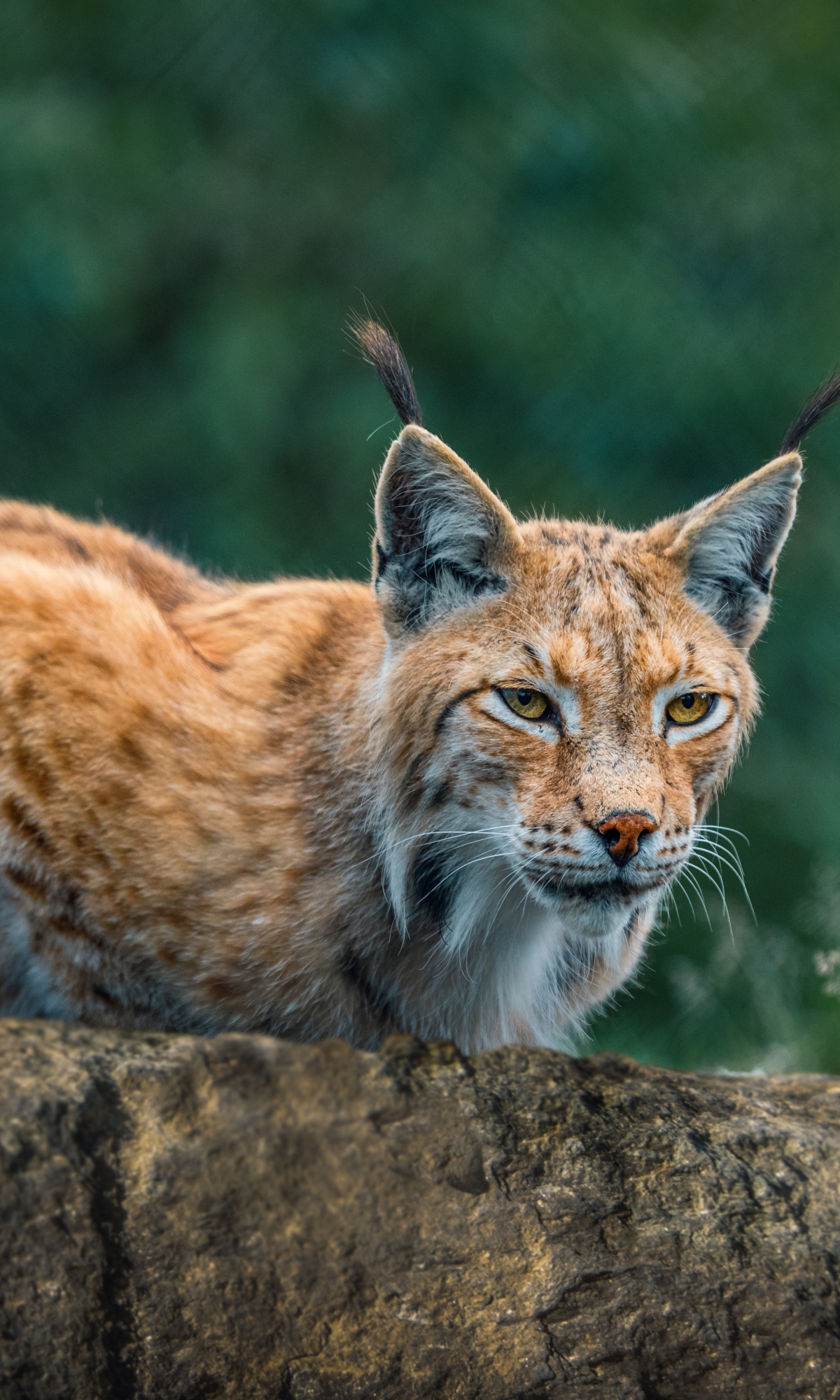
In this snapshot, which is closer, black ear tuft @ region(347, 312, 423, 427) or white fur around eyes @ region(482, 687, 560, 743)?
white fur around eyes @ region(482, 687, 560, 743)

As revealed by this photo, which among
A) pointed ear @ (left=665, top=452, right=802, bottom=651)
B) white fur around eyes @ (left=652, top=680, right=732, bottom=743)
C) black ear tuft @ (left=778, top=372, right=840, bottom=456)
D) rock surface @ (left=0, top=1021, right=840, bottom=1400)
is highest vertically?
black ear tuft @ (left=778, top=372, right=840, bottom=456)

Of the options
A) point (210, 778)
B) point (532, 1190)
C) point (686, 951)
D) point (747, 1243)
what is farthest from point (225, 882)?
point (686, 951)

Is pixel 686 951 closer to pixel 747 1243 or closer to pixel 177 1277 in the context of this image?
pixel 747 1243

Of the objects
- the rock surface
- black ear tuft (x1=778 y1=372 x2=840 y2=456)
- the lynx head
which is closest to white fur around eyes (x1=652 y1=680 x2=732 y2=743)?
the lynx head

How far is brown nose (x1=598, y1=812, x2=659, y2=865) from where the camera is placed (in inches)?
91.1

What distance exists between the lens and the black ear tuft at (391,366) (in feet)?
8.63

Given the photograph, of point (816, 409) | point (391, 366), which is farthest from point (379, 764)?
point (816, 409)

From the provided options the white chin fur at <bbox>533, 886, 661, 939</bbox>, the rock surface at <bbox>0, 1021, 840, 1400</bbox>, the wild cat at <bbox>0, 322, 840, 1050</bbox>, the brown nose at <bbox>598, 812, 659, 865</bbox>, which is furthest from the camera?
the wild cat at <bbox>0, 322, 840, 1050</bbox>

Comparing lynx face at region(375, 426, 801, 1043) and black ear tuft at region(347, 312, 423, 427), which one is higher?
black ear tuft at region(347, 312, 423, 427)

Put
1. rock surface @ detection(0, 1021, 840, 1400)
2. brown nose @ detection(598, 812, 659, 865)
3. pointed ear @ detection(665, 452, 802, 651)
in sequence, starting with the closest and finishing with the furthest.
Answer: rock surface @ detection(0, 1021, 840, 1400) → brown nose @ detection(598, 812, 659, 865) → pointed ear @ detection(665, 452, 802, 651)

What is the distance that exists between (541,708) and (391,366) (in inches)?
27.4

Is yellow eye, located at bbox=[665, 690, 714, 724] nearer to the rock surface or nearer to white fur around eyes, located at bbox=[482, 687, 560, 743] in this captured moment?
white fur around eyes, located at bbox=[482, 687, 560, 743]

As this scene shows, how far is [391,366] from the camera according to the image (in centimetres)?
264

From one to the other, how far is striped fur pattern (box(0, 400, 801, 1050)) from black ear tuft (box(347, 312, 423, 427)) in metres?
0.10
